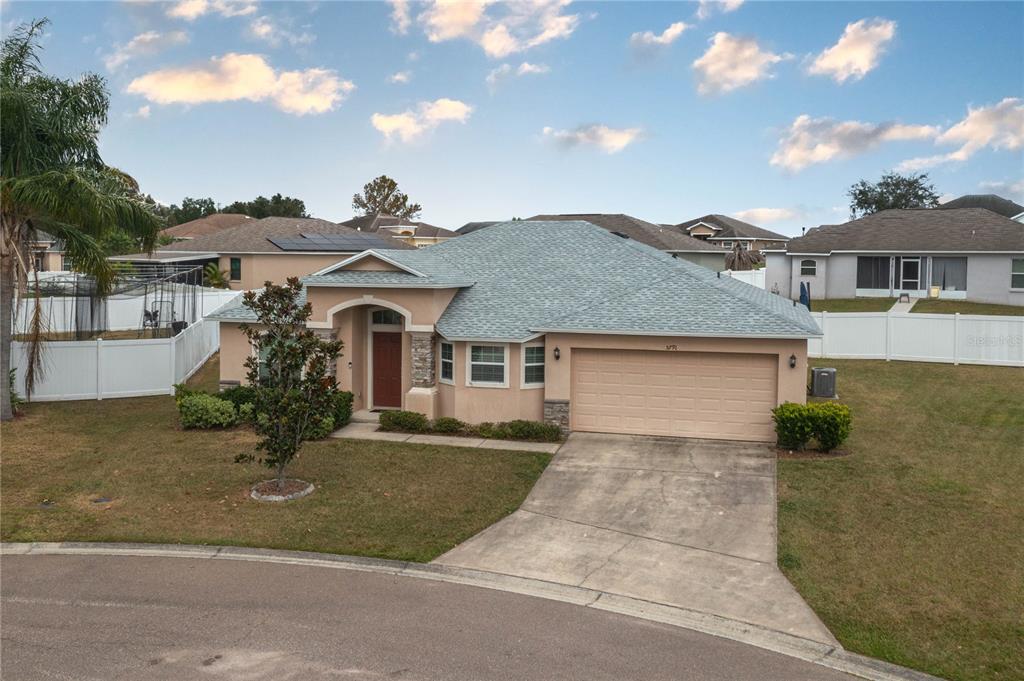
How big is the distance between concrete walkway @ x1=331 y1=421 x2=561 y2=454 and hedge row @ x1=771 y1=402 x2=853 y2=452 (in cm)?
529

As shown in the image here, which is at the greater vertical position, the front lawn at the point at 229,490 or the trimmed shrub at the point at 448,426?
the trimmed shrub at the point at 448,426

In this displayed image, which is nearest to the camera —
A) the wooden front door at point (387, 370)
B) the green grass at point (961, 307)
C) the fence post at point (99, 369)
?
the wooden front door at point (387, 370)

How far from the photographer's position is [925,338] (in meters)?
29.5

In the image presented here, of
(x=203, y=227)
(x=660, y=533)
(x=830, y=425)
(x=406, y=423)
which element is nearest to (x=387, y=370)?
(x=406, y=423)

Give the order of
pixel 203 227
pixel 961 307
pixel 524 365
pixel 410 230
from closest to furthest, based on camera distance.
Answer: pixel 524 365
pixel 961 307
pixel 203 227
pixel 410 230

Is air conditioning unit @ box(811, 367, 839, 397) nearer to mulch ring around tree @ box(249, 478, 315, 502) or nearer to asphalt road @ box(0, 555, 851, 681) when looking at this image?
mulch ring around tree @ box(249, 478, 315, 502)

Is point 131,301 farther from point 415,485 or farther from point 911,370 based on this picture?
point 911,370

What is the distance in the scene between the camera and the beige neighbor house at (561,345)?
66.3ft

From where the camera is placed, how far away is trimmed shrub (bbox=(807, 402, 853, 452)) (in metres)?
18.3

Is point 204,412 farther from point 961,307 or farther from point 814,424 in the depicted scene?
point 961,307

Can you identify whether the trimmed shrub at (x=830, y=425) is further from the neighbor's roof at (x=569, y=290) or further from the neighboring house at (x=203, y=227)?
the neighboring house at (x=203, y=227)

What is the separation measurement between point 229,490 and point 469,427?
6.77 metres

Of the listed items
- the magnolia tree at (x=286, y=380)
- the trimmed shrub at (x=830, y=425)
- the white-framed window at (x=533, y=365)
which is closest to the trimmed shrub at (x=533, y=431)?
the white-framed window at (x=533, y=365)

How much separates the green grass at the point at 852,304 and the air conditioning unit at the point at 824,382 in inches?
603
